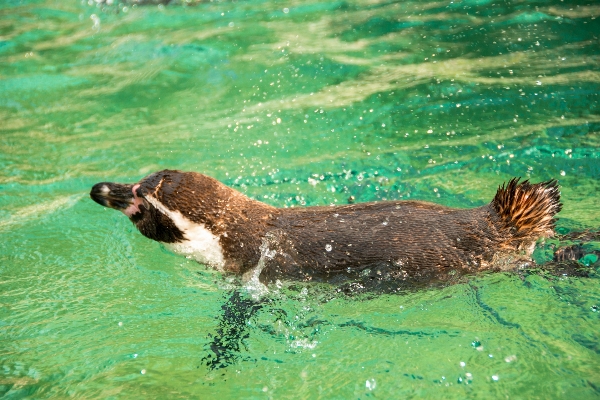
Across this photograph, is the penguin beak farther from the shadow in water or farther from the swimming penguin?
the shadow in water

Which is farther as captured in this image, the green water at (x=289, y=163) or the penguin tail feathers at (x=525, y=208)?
the penguin tail feathers at (x=525, y=208)

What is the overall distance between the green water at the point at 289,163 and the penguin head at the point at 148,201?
0.45 m

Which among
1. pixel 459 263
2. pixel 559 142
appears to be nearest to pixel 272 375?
pixel 459 263

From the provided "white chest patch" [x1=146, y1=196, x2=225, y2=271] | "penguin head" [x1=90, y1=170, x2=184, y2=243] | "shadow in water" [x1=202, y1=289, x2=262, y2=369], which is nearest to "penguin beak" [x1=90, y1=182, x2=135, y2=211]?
"penguin head" [x1=90, y1=170, x2=184, y2=243]

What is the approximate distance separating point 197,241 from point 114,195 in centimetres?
71

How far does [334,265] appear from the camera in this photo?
4121 mm

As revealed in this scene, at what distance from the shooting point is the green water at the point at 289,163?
3996 mm

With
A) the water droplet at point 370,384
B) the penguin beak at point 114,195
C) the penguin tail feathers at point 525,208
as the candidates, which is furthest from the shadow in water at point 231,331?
the penguin tail feathers at point 525,208

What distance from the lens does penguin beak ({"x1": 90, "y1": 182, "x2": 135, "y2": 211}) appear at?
4672 mm

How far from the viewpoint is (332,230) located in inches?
165

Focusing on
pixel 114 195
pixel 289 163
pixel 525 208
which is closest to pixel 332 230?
pixel 525 208

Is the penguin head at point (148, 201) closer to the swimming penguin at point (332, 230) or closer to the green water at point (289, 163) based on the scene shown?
the swimming penguin at point (332, 230)

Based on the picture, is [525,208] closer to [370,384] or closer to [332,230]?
[332,230]

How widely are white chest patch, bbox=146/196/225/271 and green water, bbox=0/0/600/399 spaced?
0.20 meters
